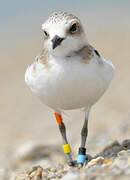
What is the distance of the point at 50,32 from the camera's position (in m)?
6.49

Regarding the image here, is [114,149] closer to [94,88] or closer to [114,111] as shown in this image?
[94,88]

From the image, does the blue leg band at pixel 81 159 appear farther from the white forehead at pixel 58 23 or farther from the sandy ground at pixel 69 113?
the white forehead at pixel 58 23

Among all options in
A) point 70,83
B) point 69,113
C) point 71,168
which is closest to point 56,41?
point 70,83

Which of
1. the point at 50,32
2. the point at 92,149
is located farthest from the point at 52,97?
the point at 92,149

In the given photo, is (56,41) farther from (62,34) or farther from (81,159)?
(81,159)

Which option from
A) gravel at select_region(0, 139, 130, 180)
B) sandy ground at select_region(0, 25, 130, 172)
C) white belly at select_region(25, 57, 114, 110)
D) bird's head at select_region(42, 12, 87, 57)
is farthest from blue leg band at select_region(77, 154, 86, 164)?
bird's head at select_region(42, 12, 87, 57)

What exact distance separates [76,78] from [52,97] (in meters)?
0.47

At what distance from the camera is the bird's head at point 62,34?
20.8ft

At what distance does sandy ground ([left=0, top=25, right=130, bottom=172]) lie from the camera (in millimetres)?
12398

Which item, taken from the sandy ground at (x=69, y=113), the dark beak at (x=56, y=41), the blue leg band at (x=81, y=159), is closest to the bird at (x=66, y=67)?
the dark beak at (x=56, y=41)

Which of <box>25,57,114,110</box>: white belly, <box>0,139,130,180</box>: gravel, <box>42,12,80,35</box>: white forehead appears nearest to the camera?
<box>0,139,130,180</box>: gravel

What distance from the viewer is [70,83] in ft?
21.6

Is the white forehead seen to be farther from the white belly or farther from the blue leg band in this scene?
the blue leg band

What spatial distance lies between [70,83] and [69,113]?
418 inches
